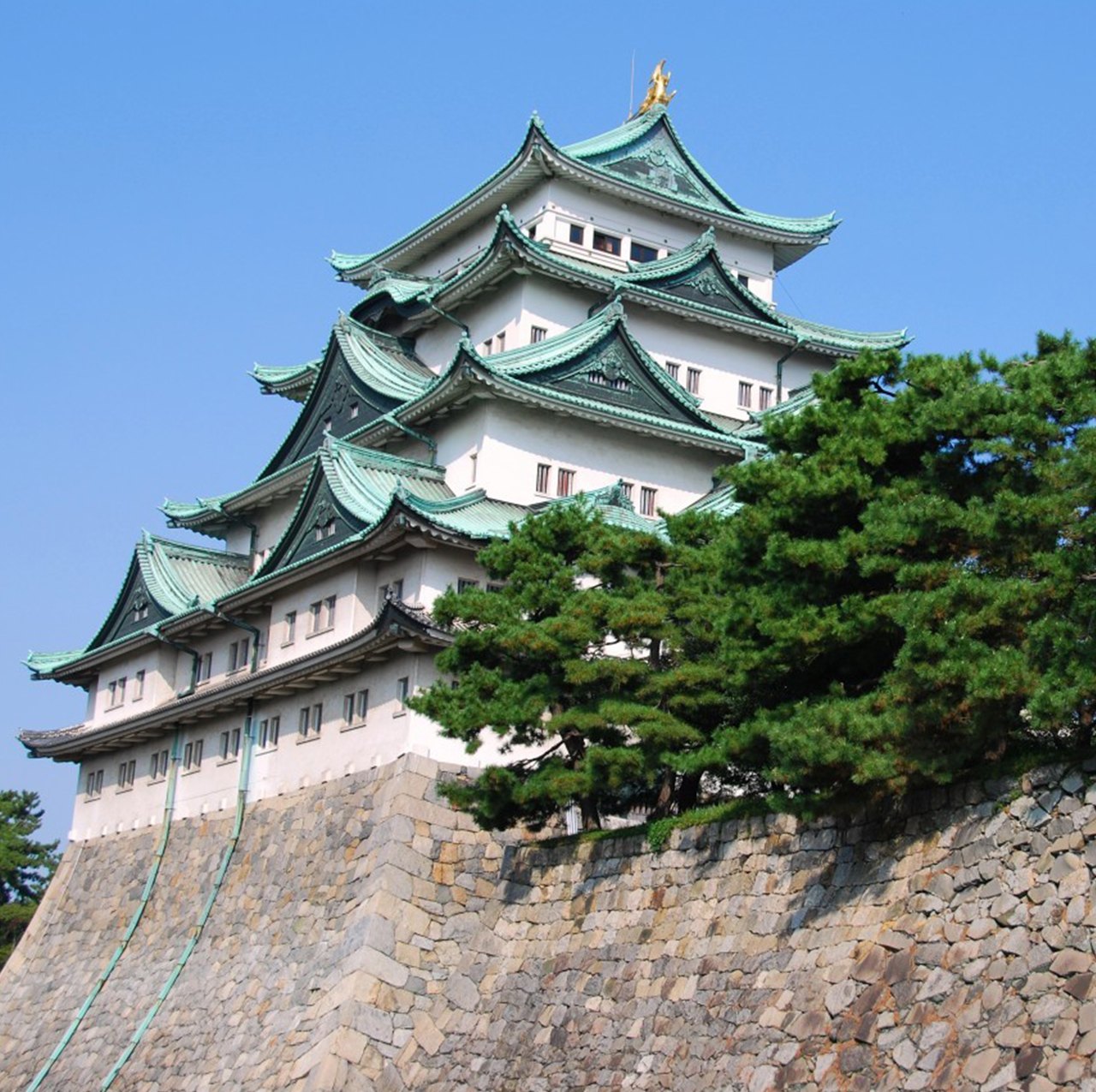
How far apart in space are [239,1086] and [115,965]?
8.51 meters

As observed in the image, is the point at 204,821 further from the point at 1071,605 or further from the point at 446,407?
the point at 1071,605

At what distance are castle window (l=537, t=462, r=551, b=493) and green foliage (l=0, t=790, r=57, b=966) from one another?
28.3 m

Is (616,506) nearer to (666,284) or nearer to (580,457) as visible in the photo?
(580,457)

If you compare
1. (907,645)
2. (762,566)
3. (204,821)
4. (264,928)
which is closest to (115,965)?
(204,821)

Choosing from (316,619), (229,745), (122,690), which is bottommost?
(229,745)

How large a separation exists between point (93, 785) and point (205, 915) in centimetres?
942

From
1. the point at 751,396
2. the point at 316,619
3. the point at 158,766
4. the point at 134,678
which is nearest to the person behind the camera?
the point at 316,619

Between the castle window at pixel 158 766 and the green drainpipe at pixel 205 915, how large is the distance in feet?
13.8

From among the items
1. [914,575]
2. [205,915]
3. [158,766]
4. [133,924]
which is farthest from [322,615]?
[914,575]

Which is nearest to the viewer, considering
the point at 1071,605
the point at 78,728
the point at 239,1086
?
the point at 1071,605

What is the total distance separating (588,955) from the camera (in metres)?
25.0

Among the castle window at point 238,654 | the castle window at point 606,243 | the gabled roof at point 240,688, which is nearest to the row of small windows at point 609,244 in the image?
the castle window at point 606,243

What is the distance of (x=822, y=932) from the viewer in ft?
67.8

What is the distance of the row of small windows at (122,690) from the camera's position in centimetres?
4147
